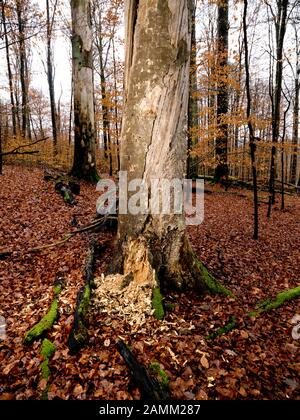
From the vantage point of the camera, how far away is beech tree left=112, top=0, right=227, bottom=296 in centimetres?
298

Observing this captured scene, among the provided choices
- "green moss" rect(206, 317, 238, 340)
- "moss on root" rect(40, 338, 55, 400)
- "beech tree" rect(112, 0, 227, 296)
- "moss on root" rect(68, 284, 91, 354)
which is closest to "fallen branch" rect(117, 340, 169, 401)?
"moss on root" rect(68, 284, 91, 354)

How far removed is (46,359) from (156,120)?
2.82 metres

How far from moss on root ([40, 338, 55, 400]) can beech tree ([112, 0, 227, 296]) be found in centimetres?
123

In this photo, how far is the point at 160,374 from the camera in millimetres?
2363

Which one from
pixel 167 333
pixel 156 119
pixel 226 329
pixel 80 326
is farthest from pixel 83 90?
pixel 226 329

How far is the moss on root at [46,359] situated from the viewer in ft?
7.35

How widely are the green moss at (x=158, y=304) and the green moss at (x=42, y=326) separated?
3.89 ft

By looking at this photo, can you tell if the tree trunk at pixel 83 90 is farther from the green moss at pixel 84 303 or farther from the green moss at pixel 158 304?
the green moss at pixel 158 304

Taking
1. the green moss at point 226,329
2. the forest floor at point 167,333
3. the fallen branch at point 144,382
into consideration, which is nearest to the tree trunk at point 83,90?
→ the forest floor at point 167,333

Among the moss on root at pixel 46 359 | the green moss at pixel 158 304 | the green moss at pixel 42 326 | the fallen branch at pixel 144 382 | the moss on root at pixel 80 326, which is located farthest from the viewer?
the green moss at pixel 158 304

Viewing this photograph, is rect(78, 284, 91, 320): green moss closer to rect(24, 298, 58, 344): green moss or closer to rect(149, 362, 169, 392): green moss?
rect(24, 298, 58, 344): green moss

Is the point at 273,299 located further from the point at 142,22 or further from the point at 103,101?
the point at 103,101

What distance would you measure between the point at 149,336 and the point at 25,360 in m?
1.26

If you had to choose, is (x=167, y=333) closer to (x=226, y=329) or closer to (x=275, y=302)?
(x=226, y=329)
